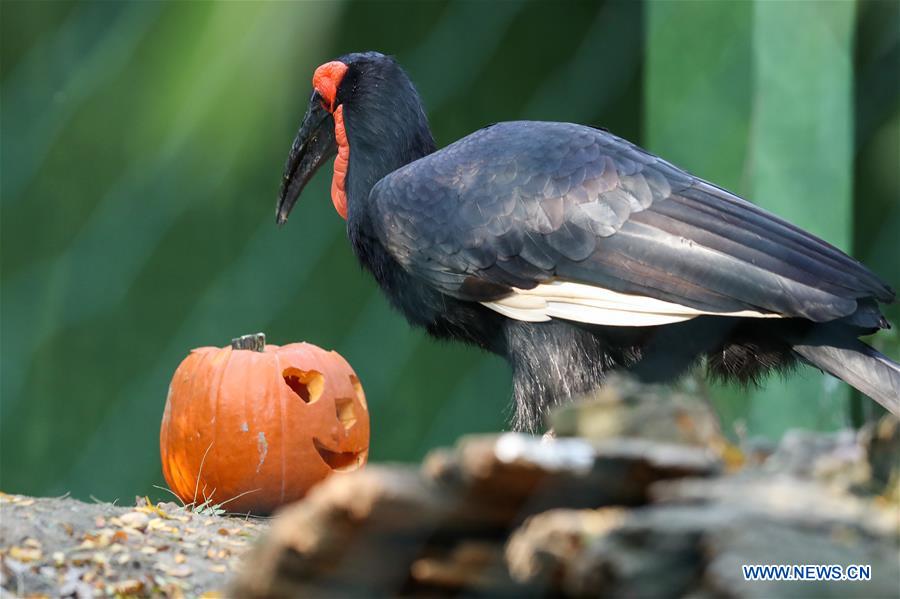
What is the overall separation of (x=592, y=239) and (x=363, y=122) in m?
0.85

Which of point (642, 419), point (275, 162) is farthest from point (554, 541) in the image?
point (275, 162)

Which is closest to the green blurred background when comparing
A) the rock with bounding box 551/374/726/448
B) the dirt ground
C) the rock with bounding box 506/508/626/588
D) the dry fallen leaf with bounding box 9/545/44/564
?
the dirt ground

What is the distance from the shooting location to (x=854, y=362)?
2.25m

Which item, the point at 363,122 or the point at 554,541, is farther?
the point at 363,122

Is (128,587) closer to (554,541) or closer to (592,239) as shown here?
(554,541)

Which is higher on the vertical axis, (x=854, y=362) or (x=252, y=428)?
(x=854, y=362)

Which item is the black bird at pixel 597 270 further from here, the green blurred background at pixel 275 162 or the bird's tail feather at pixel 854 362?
the green blurred background at pixel 275 162

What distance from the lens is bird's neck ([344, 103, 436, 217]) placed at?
114 inches

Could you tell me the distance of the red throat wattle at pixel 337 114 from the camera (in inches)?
120

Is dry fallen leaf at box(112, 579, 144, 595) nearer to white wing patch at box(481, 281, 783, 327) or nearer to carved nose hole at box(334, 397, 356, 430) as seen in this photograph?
white wing patch at box(481, 281, 783, 327)

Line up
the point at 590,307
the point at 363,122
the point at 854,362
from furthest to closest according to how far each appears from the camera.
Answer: the point at 363,122 → the point at 590,307 → the point at 854,362

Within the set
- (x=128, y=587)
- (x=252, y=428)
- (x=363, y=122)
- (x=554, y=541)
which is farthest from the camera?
(x=363, y=122)

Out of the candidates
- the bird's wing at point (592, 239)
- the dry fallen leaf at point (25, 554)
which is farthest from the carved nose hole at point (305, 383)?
the dry fallen leaf at point (25, 554)

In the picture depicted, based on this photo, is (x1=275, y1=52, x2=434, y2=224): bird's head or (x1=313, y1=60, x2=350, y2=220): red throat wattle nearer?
(x1=275, y1=52, x2=434, y2=224): bird's head
